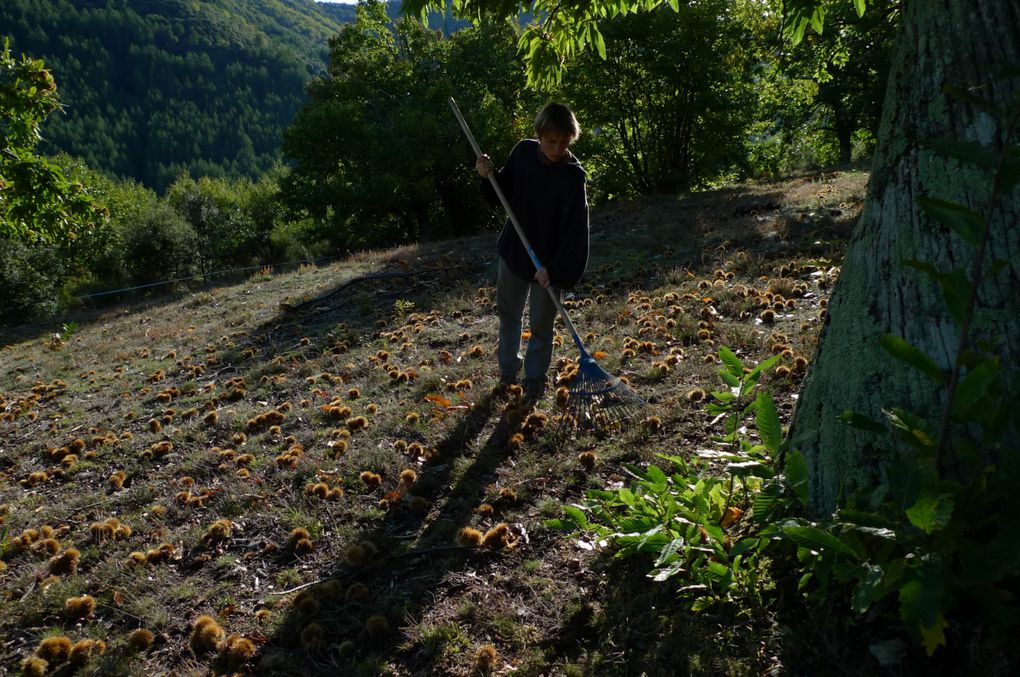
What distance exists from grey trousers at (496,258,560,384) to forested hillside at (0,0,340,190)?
13827 centimetres

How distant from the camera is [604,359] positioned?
5676 millimetres

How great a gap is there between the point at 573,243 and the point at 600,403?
3.87 ft

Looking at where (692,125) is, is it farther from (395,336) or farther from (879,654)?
(879,654)

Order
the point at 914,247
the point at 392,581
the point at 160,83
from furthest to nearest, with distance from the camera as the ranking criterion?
the point at 160,83 → the point at 392,581 → the point at 914,247

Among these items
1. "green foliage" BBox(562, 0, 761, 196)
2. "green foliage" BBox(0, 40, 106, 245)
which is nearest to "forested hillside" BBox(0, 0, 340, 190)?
"green foliage" BBox(562, 0, 761, 196)

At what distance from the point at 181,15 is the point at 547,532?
226344 millimetres

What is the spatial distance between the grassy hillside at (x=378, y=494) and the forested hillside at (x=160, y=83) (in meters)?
136

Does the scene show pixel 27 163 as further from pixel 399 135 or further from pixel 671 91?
pixel 399 135

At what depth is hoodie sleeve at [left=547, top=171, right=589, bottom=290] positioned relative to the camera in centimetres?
457

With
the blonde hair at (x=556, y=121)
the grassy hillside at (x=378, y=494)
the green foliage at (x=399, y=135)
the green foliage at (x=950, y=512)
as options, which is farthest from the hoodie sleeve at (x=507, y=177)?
the green foliage at (x=399, y=135)

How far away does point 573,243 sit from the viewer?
4602 millimetres

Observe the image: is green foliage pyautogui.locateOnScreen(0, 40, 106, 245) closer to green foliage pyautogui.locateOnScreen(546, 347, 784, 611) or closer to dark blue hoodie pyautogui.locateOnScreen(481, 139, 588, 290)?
dark blue hoodie pyautogui.locateOnScreen(481, 139, 588, 290)

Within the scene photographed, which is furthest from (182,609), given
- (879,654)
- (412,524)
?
(879,654)

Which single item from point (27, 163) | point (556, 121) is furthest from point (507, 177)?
point (27, 163)
